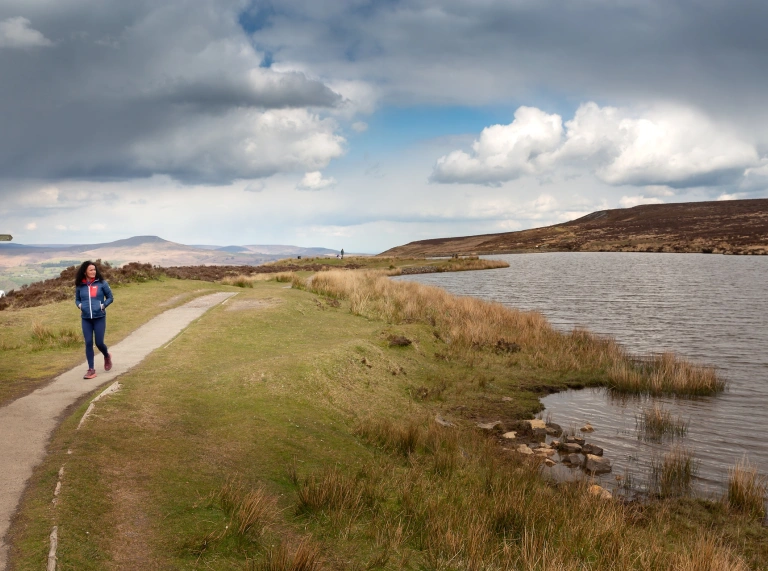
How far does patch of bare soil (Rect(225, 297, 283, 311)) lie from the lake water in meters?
13.1

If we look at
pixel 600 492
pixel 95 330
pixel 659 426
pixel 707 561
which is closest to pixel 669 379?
pixel 659 426

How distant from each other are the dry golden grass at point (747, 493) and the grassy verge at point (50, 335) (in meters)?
14.1

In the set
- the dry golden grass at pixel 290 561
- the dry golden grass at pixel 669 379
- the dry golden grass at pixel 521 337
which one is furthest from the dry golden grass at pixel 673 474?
the dry golden grass at pixel 290 561

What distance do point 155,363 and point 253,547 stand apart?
353 inches

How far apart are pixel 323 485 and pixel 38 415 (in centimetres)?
591

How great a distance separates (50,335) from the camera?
16.2 m

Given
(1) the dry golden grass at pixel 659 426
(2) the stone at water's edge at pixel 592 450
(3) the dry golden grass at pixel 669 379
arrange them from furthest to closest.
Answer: (3) the dry golden grass at pixel 669 379, (1) the dry golden grass at pixel 659 426, (2) the stone at water's edge at pixel 592 450

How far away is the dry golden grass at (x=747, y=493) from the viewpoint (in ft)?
28.0

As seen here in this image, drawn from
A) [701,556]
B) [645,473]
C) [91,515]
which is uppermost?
[91,515]

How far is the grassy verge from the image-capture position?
1241 centimetres

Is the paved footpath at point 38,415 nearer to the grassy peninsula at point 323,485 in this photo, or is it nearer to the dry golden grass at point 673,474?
the grassy peninsula at point 323,485

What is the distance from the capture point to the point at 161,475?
7301 mm

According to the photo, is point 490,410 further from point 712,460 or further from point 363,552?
point 363,552

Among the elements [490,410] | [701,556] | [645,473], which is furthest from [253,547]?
[490,410]
